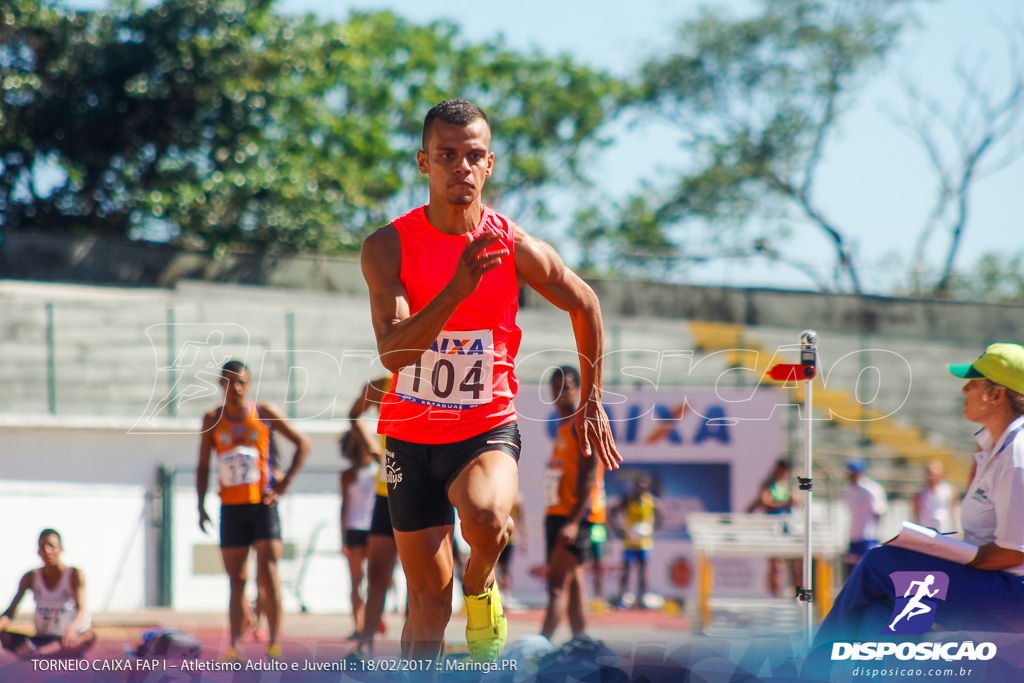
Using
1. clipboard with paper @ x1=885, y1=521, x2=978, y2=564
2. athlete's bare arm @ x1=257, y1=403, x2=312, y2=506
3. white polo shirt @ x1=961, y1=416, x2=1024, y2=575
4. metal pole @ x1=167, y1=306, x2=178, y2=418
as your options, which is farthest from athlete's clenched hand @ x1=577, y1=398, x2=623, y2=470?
metal pole @ x1=167, y1=306, x2=178, y2=418

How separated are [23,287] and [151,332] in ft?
14.7

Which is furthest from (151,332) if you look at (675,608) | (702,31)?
(702,31)

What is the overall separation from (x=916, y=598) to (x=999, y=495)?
0.50 m

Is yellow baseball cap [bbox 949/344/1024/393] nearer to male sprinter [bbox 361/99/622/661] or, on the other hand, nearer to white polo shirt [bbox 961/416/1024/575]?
Answer: white polo shirt [bbox 961/416/1024/575]

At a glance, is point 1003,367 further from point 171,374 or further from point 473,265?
point 171,374

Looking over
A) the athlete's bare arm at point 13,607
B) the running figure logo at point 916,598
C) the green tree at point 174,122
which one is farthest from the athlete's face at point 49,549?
the green tree at point 174,122

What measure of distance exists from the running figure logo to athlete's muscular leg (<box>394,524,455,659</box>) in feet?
5.20

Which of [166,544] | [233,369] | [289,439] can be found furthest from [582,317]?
[166,544]

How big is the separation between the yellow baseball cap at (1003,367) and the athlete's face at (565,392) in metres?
3.01

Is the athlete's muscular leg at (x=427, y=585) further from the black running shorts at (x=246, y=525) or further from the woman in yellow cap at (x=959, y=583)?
Answer: the black running shorts at (x=246, y=525)

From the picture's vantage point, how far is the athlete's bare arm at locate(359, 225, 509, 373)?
10.9 feet

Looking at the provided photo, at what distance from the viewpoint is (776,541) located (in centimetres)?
1110

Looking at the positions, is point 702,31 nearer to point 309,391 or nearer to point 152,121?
point 152,121

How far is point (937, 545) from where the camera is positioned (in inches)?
152
